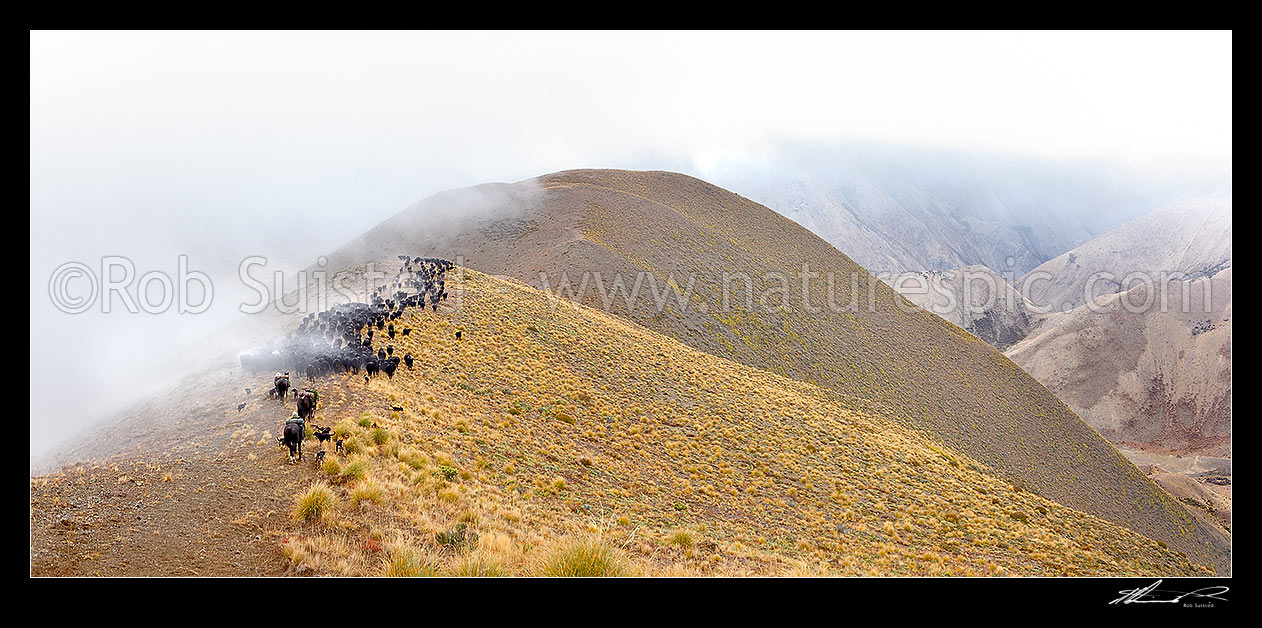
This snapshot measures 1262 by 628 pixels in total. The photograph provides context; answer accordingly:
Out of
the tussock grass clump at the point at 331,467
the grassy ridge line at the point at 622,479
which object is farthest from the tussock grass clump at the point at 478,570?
the tussock grass clump at the point at 331,467

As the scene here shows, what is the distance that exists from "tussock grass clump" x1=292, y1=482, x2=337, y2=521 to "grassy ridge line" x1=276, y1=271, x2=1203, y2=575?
0.02m

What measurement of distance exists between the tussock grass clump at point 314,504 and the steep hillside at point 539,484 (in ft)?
0.08

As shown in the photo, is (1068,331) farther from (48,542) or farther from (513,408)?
(48,542)

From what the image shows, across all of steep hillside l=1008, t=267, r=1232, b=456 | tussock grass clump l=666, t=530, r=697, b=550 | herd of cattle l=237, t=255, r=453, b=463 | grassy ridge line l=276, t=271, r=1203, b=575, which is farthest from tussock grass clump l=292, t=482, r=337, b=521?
steep hillside l=1008, t=267, r=1232, b=456

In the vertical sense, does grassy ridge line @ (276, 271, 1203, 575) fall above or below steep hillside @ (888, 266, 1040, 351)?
below

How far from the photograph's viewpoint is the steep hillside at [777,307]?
40.5 meters

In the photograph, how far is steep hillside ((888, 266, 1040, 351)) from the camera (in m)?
162

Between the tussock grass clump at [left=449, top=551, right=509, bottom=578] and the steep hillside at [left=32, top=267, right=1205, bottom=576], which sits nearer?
the tussock grass clump at [left=449, top=551, right=509, bottom=578]

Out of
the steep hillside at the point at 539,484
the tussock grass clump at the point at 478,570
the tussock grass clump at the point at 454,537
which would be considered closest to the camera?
the tussock grass clump at the point at 478,570

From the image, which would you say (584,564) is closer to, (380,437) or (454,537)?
(454,537)

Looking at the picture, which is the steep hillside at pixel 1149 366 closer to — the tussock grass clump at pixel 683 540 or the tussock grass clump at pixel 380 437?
the tussock grass clump at pixel 683 540

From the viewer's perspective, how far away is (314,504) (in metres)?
7.47

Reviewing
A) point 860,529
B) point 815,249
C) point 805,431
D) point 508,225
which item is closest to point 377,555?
point 860,529

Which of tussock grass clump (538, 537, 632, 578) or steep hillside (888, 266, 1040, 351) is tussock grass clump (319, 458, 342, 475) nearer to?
tussock grass clump (538, 537, 632, 578)
